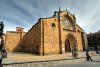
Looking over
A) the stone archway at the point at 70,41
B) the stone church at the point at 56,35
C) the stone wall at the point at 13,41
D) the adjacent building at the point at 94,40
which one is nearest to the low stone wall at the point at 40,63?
the stone church at the point at 56,35

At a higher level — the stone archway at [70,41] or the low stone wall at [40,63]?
the stone archway at [70,41]

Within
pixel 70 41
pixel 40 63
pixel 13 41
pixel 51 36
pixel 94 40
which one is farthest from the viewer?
pixel 94 40

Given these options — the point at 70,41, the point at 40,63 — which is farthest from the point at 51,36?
the point at 40,63

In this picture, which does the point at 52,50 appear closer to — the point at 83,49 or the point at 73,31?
the point at 73,31

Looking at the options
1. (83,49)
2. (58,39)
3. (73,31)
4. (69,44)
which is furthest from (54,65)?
(83,49)

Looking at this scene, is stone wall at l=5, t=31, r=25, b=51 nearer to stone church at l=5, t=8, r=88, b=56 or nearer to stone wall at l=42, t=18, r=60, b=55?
stone church at l=5, t=8, r=88, b=56

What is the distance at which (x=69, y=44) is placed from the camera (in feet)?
55.4

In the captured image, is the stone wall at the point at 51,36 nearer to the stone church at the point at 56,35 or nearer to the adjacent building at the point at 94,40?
the stone church at the point at 56,35

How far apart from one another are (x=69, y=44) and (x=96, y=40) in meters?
32.8

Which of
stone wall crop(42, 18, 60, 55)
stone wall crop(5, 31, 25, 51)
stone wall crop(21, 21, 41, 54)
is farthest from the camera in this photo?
stone wall crop(5, 31, 25, 51)

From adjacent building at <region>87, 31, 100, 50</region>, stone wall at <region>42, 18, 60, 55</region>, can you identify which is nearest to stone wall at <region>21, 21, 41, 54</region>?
stone wall at <region>42, 18, 60, 55</region>

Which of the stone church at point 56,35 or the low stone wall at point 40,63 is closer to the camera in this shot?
the low stone wall at point 40,63

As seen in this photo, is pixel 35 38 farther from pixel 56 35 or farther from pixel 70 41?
pixel 70 41

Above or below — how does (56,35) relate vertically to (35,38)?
above
